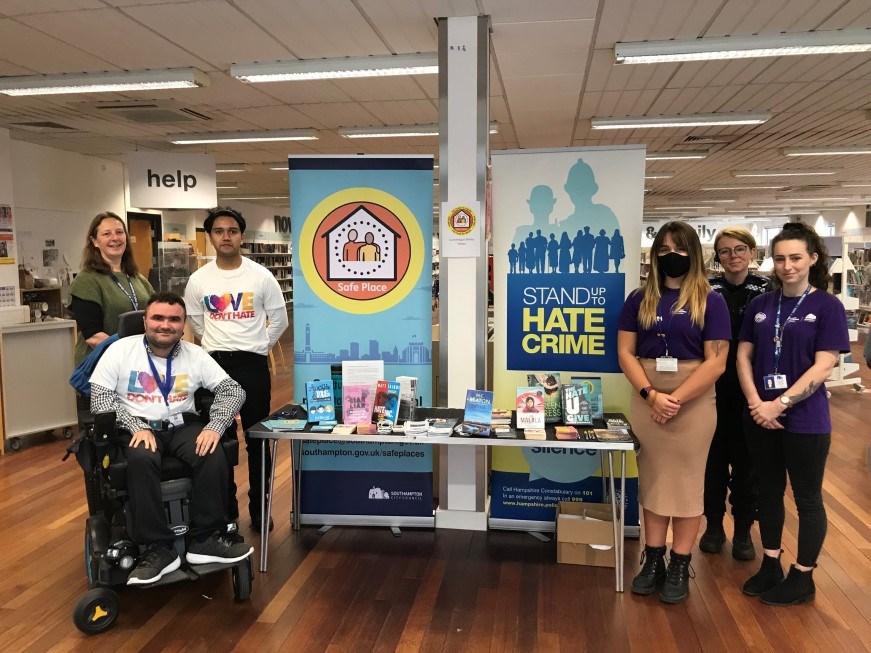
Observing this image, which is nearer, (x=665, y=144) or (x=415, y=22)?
(x=415, y=22)

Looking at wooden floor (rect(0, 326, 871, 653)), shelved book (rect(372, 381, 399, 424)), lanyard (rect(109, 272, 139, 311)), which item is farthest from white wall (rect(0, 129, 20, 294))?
shelved book (rect(372, 381, 399, 424))

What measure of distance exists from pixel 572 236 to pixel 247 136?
5.65 meters

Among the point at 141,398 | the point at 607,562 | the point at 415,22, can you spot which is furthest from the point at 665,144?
the point at 141,398

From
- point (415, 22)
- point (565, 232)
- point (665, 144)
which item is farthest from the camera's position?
point (665, 144)

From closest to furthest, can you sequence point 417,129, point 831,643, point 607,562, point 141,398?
point 831,643, point 141,398, point 607,562, point 417,129

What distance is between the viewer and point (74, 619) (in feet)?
8.74

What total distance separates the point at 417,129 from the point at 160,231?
6002 millimetres

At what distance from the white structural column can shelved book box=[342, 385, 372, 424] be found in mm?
529

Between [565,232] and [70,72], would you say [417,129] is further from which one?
[565,232]

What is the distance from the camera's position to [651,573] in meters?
3.01

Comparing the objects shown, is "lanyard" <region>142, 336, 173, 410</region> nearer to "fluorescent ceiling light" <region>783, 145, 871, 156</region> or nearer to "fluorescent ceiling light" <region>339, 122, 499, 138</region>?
"fluorescent ceiling light" <region>339, 122, 499, 138</region>

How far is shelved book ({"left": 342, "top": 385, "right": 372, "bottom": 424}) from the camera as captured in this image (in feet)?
10.9

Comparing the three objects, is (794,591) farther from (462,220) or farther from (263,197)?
(263,197)

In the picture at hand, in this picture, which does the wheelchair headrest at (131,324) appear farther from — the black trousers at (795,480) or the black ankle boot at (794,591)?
the black ankle boot at (794,591)
